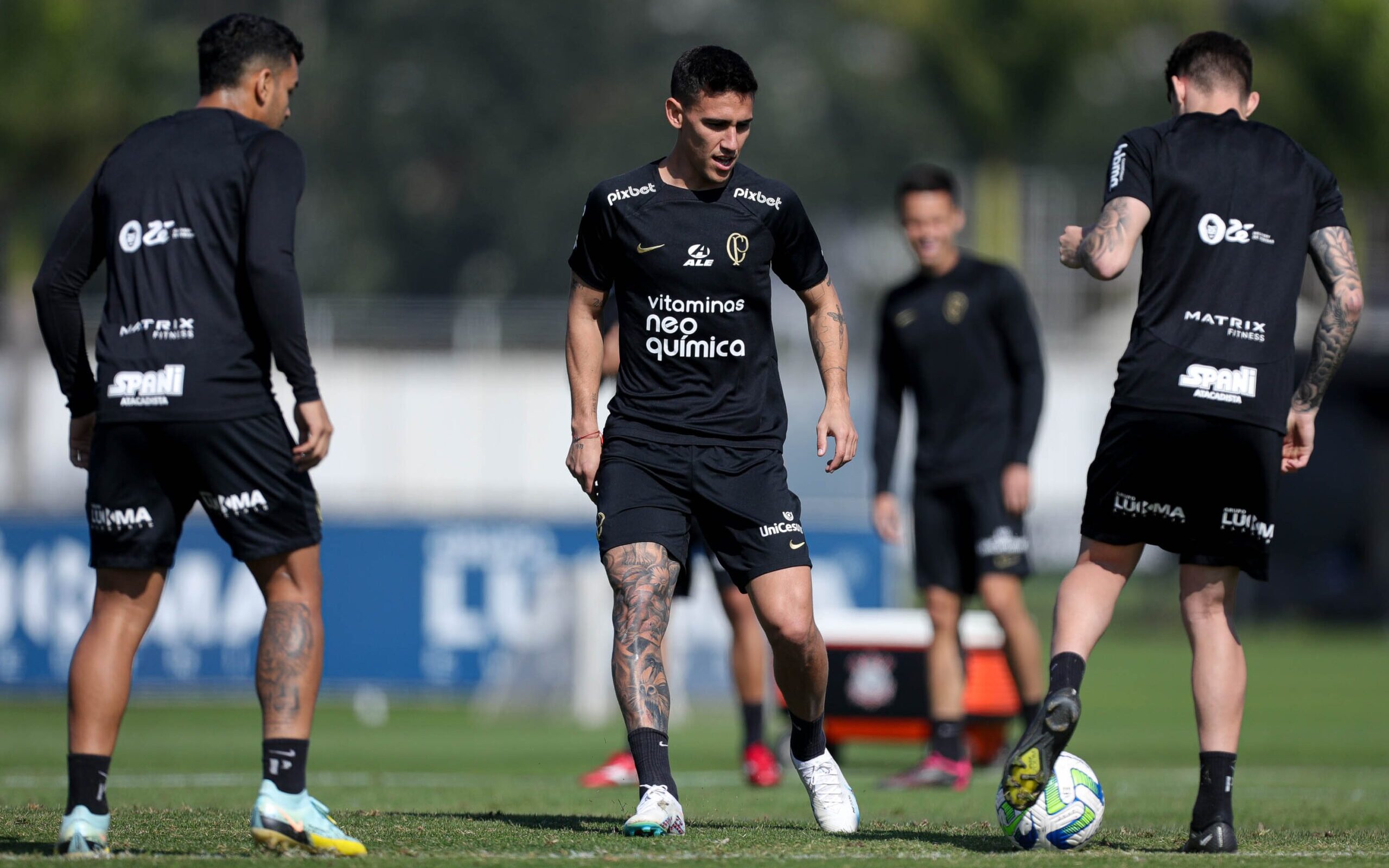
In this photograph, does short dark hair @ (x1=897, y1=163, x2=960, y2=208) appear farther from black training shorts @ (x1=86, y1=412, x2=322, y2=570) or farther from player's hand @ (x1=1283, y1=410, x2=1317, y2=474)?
black training shorts @ (x1=86, y1=412, x2=322, y2=570)

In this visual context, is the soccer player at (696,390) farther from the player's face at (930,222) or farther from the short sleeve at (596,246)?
the player's face at (930,222)

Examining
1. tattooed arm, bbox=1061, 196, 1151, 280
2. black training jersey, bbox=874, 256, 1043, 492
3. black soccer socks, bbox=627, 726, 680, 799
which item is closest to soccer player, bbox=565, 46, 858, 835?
black soccer socks, bbox=627, 726, 680, 799

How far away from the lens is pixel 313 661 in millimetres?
5574

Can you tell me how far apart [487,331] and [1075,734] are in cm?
2217

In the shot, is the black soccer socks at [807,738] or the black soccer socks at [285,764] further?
the black soccer socks at [807,738]

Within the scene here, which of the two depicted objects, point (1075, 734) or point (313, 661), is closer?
point (313, 661)

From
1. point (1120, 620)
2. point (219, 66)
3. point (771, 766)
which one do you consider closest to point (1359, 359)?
point (1120, 620)

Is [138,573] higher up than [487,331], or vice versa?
[487,331]

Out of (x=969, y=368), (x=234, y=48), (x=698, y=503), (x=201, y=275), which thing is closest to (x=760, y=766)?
(x=969, y=368)

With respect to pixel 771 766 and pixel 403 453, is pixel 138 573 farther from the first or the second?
pixel 403 453

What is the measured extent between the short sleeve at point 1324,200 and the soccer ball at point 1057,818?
193 centimetres

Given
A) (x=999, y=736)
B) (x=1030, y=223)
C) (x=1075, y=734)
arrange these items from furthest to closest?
1. (x=1030, y=223)
2. (x=1075, y=734)
3. (x=999, y=736)

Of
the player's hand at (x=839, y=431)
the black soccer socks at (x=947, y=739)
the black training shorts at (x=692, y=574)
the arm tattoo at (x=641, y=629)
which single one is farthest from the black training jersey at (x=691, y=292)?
the black soccer socks at (x=947, y=739)

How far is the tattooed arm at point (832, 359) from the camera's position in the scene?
621 cm
